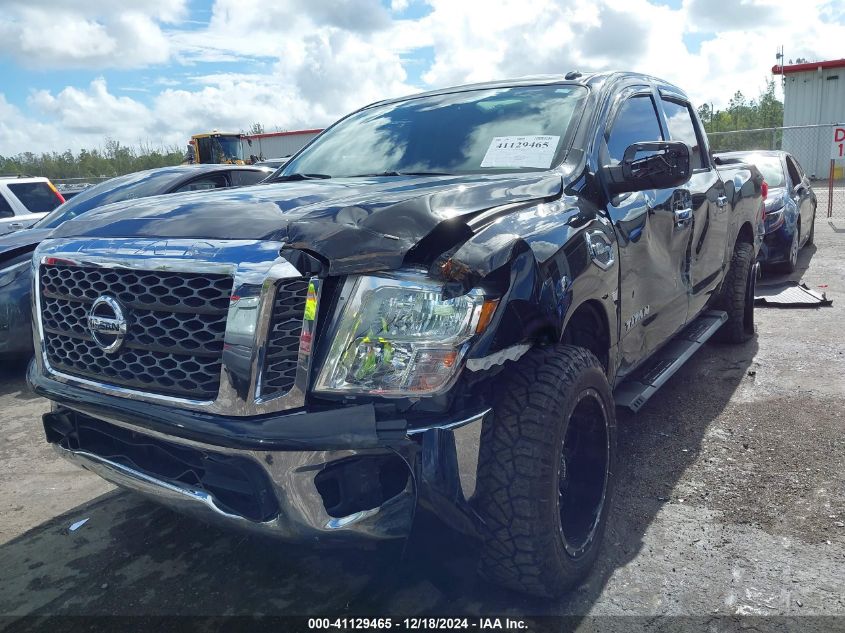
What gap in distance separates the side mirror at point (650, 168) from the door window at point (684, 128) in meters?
1.28

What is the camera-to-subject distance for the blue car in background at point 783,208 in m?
7.94

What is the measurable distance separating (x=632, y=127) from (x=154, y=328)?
2.49 metres

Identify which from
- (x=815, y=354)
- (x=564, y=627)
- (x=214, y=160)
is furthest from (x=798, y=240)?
(x=214, y=160)

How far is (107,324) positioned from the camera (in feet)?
7.59

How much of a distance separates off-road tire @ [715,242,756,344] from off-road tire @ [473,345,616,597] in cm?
330

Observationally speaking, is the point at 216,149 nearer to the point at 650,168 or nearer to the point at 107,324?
the point at 650,168

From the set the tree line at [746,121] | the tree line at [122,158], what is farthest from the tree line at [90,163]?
the tree line at [746,121]

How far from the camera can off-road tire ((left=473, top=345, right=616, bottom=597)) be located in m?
2.13

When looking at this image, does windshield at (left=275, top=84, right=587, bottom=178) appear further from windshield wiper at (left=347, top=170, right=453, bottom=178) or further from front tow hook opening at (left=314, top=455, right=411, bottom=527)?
front tow hook opening at (left=314, top=455, right=411, bottom=527)

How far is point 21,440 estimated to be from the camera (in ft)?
14.4

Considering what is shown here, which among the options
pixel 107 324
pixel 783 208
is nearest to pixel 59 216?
pixel 107 324

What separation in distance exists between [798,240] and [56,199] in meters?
9.73

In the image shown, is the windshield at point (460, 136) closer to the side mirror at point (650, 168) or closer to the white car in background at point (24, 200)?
the side mirror at point (650, 168)

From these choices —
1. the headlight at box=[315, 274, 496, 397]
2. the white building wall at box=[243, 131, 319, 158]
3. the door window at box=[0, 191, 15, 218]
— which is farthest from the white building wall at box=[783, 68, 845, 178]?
the headlight at box=[315, 274, 496, 397]
